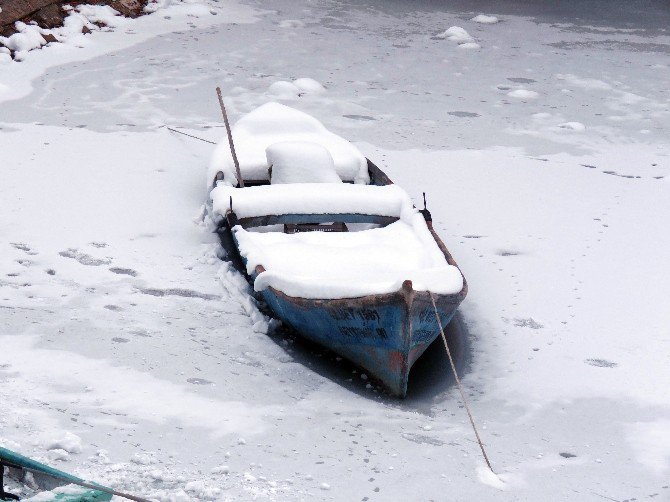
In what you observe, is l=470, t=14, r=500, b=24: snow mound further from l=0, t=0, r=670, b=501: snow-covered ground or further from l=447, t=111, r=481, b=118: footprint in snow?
l=447, t=111, r=481, b=118: footprint in snow

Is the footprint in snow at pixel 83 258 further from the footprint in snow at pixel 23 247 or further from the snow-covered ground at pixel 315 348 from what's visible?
the footprint in snow at pixel 23 247

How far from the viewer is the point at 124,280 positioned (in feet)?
22.9

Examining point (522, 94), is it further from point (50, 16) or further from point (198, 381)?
point (198, 381)

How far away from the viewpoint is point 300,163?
26.2ft

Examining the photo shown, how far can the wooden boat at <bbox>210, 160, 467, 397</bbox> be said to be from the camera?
557cm

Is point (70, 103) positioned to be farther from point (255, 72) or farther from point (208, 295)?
point (208, 295)

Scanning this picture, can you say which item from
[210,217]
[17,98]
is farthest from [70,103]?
[210,217]

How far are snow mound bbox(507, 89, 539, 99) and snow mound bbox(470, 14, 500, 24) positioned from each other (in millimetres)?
4979

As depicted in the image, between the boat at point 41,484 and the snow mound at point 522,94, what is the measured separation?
992cm

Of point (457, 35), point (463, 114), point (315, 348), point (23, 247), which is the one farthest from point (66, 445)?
point (457, 35)

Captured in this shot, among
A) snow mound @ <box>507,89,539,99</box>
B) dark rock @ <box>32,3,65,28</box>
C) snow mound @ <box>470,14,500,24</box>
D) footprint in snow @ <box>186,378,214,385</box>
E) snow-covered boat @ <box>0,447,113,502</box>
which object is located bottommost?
snow mound @ <box>470,14,500,24</box>

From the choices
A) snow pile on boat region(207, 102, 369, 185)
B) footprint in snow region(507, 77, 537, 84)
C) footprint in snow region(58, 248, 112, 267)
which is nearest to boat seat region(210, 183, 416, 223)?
snow pile on boat region(207, 102, 369, 185)

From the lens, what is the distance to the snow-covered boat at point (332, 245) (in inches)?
225

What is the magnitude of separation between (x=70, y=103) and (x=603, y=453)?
27.0 feet
